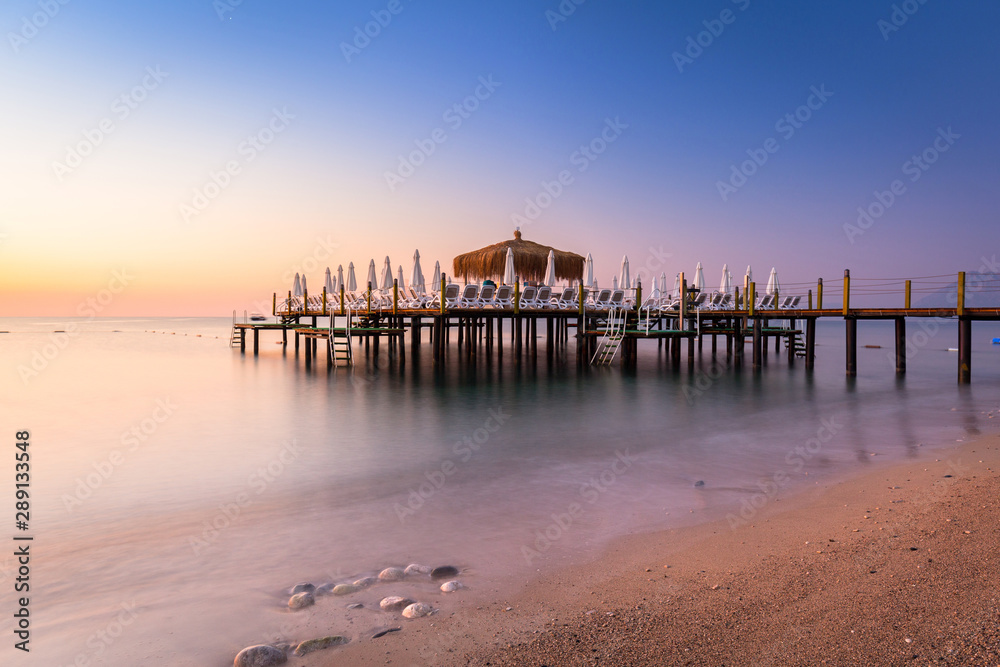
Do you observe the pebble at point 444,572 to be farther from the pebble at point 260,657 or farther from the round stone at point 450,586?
the pebble at point 260,657

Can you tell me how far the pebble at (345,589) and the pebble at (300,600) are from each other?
0.48ft

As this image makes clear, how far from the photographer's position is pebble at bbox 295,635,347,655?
9.35 feet

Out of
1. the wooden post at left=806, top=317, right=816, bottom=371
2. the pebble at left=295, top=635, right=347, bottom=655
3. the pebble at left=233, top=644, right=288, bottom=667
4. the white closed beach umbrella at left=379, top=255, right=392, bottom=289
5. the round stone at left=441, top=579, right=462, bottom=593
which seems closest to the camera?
the pebble at left=233, top=644, right=288, bottom=667

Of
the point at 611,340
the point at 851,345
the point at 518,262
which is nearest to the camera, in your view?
the point at 851,345

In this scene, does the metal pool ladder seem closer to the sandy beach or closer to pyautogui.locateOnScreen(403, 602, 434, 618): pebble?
the sandy beach

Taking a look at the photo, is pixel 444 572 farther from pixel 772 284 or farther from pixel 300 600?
pixel 772 284

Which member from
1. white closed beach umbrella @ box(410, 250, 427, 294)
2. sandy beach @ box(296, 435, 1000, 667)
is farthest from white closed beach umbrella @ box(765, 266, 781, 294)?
sandy beach @ box(296, 435, 1000, 667)

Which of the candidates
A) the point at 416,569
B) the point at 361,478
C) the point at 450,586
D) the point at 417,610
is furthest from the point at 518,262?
the point at 417,610

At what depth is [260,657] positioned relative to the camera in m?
2.76

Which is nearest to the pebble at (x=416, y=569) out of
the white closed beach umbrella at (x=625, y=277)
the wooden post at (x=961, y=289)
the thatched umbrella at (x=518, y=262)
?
the wooden post at (x=961, y=289)

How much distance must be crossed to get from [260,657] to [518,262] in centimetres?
2318

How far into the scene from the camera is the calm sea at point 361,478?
11.8ft

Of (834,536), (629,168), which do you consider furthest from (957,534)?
(629,168)

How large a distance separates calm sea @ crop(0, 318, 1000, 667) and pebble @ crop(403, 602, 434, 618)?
0.22 meters
